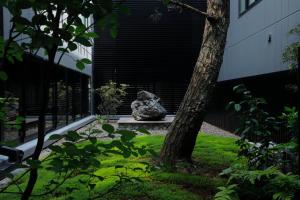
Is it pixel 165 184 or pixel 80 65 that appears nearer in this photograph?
pixel 80 65

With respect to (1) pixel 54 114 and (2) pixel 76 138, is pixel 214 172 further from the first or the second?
(1) pixel 54 114

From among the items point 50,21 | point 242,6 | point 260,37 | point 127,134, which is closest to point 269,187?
point 127,134

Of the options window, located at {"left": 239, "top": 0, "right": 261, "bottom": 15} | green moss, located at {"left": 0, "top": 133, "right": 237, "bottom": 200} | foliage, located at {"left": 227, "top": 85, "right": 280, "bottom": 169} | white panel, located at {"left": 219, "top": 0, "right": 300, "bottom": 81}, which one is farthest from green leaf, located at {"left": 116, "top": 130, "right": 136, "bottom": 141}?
window, located at {"left": 239, "top": 0, "right": 261, "bottom": 15}

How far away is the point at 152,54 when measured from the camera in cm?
2502

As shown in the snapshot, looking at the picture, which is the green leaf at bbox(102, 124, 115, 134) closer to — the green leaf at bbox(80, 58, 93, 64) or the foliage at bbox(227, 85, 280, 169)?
the green leaf at bbox(80, 58, 93, 64)

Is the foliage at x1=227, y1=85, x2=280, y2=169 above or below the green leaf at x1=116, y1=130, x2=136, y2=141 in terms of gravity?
below

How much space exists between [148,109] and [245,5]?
566cm

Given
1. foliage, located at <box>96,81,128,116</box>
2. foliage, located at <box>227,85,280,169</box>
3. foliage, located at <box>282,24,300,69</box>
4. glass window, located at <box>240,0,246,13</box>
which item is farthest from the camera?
foliage, located at <box>96,81,128,116</box>

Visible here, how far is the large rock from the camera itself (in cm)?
1844

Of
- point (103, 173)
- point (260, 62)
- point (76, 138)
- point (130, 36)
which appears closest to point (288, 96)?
point (260, 62)

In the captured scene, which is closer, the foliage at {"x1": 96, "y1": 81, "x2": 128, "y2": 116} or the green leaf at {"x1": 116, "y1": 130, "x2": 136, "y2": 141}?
the green leaf at {"x1": 116, "y1": 130, "x2": 136, "y2": 141}

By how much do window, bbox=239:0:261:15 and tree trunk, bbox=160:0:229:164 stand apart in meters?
9.54

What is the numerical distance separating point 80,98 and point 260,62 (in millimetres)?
10069

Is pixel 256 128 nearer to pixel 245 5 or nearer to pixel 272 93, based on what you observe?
pixel 272 93
